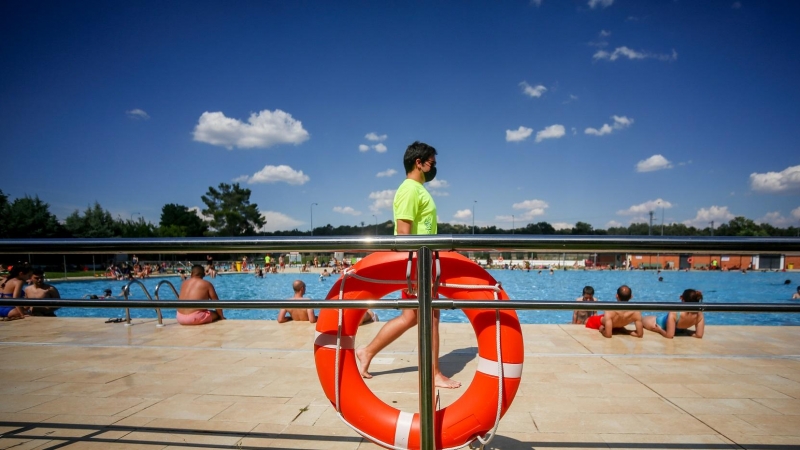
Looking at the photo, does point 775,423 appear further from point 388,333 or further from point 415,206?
point 415,206

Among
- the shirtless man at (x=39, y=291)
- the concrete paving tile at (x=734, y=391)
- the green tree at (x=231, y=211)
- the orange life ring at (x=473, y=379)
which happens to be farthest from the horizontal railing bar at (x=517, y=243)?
the green tree at (x=231, y=211)

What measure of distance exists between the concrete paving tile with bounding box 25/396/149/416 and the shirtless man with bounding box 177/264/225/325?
8.57 ft

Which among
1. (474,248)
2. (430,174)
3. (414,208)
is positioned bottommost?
(474,248)

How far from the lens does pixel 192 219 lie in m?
68.1

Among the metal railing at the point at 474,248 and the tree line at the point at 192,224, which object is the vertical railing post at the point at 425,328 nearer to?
the metal railing at the point at 474,248

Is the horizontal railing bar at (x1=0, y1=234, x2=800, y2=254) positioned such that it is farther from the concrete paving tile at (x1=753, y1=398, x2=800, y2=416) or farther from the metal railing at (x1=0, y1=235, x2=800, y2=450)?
the concrete paving tile at (x1=753, y1=398, x2=800, y2=416)

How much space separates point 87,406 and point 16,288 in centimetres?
652

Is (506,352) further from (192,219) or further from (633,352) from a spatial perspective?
(192,219)

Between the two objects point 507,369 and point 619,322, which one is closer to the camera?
point 507,369

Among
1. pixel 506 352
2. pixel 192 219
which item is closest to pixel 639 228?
pixel 192 219

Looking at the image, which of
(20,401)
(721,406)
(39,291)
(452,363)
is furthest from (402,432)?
(39,291)

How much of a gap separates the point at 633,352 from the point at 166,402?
416 cm

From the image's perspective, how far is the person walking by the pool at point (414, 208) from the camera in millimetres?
2572

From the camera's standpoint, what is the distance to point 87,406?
262cm
